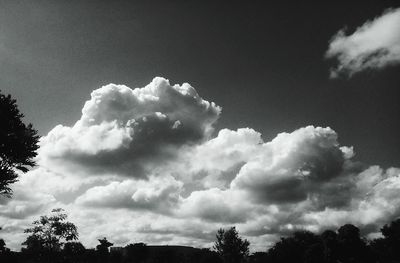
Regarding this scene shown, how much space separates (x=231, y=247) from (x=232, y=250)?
788mm

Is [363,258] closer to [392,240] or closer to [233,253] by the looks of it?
[392,240]

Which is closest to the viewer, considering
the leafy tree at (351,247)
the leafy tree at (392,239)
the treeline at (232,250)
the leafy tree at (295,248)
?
the treeline at (232,250)

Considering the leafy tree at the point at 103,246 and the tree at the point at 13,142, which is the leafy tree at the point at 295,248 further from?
the tree at the point at 13,142

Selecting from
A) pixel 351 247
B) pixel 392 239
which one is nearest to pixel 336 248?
pixel 351 247

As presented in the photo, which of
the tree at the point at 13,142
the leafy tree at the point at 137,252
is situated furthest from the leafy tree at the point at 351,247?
the tree at the point at 13,142

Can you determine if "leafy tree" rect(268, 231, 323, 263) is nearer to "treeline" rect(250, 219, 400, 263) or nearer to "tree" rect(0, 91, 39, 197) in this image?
"treeline" rect(250, 219, 400, 263)

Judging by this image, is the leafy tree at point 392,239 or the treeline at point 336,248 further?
the leafy tree at point 392,239

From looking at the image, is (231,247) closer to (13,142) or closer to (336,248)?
(336,248)

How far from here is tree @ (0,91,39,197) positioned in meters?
27.7

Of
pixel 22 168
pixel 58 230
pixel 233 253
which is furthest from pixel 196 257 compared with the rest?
pixel 22 168

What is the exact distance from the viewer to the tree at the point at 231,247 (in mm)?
93625

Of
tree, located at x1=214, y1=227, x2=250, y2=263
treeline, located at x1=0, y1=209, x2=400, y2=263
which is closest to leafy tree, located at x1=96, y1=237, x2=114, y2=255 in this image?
treeline, located at x1=0, y1=209, x2=400, y2=263

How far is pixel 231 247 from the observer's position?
94688mm

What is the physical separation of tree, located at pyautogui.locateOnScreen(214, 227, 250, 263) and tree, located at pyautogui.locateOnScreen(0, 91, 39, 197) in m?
72.5
